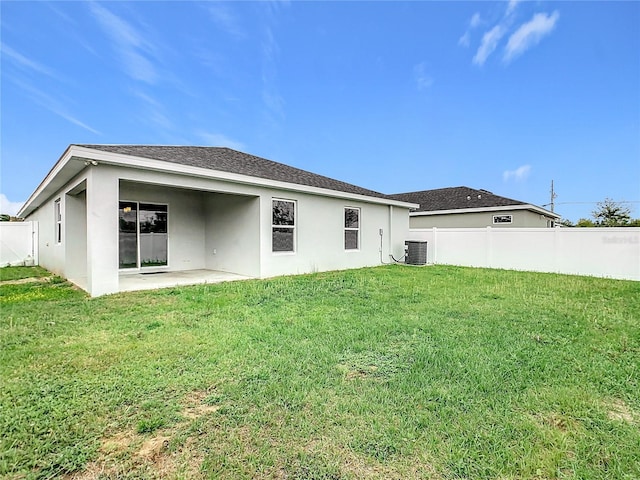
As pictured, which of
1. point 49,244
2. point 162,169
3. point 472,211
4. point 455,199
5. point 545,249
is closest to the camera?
point 162,169

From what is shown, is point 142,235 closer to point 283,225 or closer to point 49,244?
point 283,225

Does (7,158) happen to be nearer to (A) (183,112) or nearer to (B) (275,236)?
(A) (183,112)

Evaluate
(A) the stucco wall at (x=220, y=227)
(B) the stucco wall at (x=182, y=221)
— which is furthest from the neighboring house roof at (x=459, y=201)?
(B) the stucco wall at (x=182, y=221)

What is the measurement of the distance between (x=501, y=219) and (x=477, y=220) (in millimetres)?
1162

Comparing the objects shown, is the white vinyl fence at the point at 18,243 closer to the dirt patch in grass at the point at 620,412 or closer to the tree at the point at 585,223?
the dirt patch in grass at the point at 620,412

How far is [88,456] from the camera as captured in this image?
6.36 ft

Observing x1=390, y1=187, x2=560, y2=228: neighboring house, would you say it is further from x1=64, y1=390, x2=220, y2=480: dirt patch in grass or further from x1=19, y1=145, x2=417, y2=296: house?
x1=64, y1=390, x2=220, y2=480: dirt patch in grass

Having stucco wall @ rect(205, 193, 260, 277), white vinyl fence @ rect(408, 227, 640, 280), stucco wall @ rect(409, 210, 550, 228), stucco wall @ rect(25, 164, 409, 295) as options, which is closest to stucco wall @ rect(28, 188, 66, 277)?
stucco wall @ rect(25, 164, 409, 295)

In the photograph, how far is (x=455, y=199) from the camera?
19.5 m

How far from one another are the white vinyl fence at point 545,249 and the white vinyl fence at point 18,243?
18.5m

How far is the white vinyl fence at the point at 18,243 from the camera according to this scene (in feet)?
47.3

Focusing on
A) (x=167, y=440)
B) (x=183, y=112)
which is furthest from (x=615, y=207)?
(x=167, y=440)

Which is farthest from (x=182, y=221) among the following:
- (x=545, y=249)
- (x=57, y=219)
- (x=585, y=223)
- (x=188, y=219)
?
(x=585, y=223)

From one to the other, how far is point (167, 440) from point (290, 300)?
4.07m
